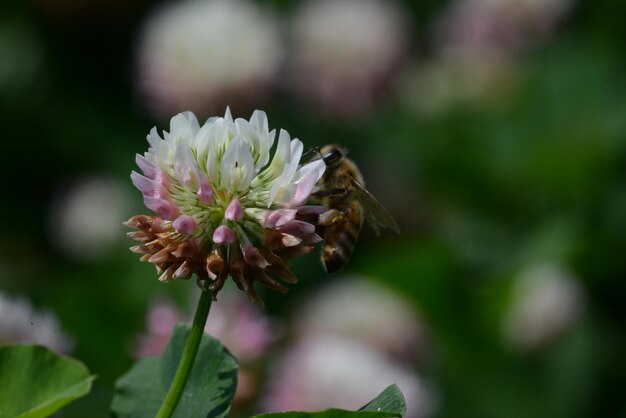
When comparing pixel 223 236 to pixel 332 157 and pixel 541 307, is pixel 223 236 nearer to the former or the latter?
pixel 332 157

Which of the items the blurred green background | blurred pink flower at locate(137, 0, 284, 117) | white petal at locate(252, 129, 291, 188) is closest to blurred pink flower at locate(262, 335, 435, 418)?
the blurred green background

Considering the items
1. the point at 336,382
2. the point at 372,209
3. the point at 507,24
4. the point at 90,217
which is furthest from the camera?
the point at 90,217

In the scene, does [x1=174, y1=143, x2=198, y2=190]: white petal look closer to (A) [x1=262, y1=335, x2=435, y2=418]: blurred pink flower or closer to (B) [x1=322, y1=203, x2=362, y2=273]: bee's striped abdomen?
(B) [x1=322, y1=203, x2=362, y2=273]: bee's striped abdomen

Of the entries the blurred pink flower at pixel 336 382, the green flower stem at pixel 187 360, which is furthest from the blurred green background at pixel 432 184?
the green flower stem at pixel 187 360

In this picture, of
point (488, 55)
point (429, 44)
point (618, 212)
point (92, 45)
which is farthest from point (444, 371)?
point (92, 45)

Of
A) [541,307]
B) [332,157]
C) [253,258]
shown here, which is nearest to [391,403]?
[253,258]

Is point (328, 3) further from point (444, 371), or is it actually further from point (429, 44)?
point (444, 371)

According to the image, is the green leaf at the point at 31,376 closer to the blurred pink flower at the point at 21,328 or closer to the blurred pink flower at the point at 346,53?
the blurred pink flower at the point at 21,328
